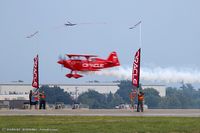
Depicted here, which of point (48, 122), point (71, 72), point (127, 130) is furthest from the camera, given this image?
point (71, 72)

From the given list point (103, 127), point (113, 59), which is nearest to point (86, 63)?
point (113, 59)

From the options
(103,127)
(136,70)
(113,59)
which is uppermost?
(113,59)

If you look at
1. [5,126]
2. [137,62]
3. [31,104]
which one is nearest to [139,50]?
[137,62]

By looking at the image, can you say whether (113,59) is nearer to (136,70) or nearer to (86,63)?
(86,63)

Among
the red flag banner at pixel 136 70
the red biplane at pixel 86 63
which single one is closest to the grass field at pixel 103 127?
the red flag banner at pixel 136 70

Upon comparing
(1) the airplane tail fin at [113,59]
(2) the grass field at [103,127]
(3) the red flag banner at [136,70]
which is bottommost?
(2) the grass field at [103,127]

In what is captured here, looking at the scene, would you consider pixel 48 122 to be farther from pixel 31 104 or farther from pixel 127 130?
pixel 31 104

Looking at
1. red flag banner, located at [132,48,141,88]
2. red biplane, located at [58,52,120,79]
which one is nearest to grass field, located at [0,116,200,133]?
red flag banner, located at [132,48,141,88]

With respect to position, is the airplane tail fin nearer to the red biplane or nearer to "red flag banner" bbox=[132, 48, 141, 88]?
the red biplane

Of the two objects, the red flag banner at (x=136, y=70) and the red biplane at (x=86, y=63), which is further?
the red biplane at (x=86, y=63)

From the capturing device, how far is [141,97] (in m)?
68.4

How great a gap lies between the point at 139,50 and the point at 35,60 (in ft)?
48.2

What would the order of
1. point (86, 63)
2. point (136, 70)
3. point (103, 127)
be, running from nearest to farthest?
point (103, 127) < point (136, 70) < point (86, 63)

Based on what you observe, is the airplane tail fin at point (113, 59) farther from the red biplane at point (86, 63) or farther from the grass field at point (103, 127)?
the grass field at point (103, 127)
